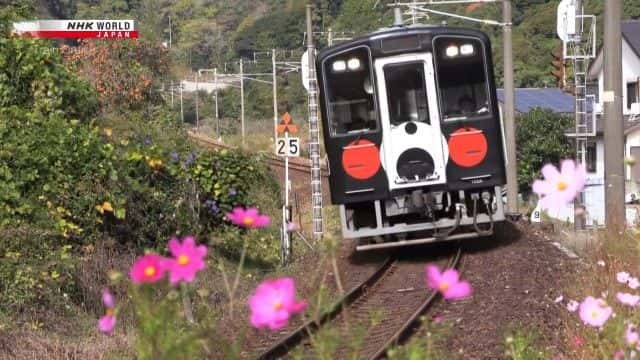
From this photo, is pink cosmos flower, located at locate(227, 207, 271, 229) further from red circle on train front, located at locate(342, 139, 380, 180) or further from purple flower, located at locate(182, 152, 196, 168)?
purple flower, located at locate(182, 152, 196, 168)

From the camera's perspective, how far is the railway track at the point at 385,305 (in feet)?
26.0

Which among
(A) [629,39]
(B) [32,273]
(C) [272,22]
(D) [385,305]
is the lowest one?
(D) [385,305]

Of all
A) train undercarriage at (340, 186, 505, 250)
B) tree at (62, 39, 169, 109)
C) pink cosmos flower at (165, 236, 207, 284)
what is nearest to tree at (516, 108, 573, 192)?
tree at (62, 39, 169, 109)

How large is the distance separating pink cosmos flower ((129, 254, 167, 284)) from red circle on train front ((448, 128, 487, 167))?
10.1 metres

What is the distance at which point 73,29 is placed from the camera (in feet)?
52.9

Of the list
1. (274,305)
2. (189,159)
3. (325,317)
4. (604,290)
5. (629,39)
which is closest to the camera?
(274,305)

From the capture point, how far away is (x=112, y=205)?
11.6 metres

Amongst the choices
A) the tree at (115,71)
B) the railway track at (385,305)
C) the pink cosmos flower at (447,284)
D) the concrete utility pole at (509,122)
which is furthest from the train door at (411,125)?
the tree at (115,71)

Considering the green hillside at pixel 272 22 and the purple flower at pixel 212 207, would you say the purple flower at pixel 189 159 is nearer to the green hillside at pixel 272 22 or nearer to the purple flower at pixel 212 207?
the purple flower at pixel 212 207

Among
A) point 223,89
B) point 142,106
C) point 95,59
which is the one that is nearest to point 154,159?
point 142,106

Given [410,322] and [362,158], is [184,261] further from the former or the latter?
[362,158]

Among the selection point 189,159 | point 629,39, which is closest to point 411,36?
point 189,159

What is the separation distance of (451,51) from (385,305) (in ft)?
12.1

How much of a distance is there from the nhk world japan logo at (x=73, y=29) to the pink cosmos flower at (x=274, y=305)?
11.9m
